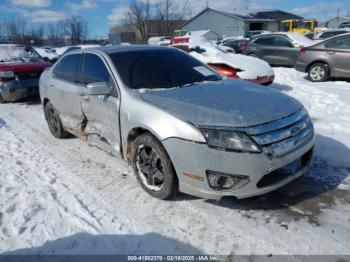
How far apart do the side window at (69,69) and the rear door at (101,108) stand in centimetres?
21

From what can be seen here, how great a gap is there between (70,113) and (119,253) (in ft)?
9.04

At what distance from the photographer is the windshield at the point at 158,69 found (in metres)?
3.69

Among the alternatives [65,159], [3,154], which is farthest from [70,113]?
[3,154]

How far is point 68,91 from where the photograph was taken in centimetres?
460

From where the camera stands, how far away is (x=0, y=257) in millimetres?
2568

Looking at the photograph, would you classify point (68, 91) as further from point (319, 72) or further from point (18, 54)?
point (319, 72)

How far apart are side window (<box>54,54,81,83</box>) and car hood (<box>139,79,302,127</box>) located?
1.59 meters

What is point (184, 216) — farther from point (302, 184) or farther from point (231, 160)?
point (302, 184)

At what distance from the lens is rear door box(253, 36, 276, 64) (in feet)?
42.2

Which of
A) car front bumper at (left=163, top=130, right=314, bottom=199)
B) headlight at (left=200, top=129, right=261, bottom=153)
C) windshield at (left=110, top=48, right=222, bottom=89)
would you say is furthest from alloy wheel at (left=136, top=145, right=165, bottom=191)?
windshield at (left=110, top=48, right=222, bottom=89)

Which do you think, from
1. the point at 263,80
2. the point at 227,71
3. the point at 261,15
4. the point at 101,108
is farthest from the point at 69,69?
the point at 261,15

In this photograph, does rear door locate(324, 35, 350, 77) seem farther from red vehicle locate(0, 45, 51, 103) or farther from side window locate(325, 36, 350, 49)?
red vehicle locate(0, 45, 51, 103)

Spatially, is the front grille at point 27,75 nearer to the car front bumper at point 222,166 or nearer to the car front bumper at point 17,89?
the car front bumper at point 17,89

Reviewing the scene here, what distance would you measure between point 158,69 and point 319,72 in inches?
295
